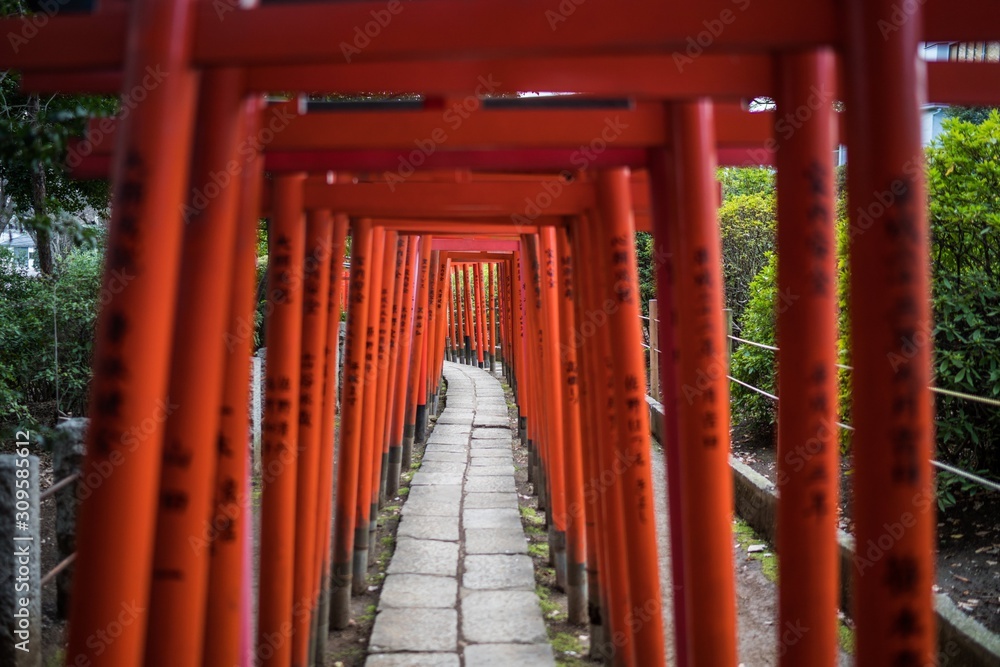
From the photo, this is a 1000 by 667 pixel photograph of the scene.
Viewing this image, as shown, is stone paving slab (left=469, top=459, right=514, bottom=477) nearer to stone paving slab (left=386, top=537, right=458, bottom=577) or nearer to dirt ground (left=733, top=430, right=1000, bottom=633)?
stone paving slab (left=386, top=537, right=458, bottom=577)

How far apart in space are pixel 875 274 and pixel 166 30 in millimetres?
1524

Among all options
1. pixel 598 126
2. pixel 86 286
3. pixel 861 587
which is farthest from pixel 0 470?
pixel 86 286

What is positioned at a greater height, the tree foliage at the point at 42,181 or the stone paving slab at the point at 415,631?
the tree foliage at the point at 42,181

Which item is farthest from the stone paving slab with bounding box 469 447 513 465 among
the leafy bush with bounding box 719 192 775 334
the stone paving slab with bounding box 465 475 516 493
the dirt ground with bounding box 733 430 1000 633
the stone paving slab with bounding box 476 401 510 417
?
the dirt ground with bounding box 733 430 1000 633

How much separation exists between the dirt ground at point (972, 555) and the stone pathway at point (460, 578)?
6.91 feet

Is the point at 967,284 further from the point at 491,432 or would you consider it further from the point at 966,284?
the point at 491,432

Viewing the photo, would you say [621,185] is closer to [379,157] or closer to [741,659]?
[379,157]

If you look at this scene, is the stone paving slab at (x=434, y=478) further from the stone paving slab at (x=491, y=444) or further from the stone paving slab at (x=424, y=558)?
the stone paving slab at (x=424, y=558)

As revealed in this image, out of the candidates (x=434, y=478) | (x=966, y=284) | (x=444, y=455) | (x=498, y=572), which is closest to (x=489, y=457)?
(x=444, y=455)

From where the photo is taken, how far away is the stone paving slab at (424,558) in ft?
19.5

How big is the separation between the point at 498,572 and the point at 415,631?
3.85ft

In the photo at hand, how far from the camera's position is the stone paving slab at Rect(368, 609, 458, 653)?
4633mm

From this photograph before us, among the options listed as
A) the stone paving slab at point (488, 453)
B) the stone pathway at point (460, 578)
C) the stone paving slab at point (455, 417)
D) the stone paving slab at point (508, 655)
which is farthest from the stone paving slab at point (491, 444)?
the stone paving slab at point (508, 655)

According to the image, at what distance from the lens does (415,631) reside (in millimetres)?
4840
